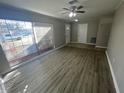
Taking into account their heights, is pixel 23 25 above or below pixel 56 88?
above

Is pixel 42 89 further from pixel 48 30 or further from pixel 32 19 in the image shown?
pixel 48 30

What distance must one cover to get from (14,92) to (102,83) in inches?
96.5

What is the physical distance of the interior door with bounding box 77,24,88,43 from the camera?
25.5 feet

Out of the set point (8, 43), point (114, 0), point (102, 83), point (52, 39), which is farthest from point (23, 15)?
point (102, 83)

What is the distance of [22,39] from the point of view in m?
3.51

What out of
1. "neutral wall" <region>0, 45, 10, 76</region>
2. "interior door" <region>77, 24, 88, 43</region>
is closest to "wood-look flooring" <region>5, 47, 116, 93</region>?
"neutral wall" <region>0, 45, 10, 76</region>

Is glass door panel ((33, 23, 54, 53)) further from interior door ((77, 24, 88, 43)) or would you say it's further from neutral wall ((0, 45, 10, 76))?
interior door ((77, 24, 88, 43))

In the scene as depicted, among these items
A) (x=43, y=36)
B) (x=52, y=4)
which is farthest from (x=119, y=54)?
(x=43, y=36)

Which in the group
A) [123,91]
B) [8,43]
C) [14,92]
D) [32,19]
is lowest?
[14,92]

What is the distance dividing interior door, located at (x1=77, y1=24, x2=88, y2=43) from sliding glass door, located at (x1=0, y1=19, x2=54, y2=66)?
14.4ft

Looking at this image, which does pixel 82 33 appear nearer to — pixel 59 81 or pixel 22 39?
pixel 22 39

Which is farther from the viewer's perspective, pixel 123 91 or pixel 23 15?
pixel 23 15

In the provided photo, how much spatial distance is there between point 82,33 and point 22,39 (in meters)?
6.25

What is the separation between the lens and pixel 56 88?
197cm
